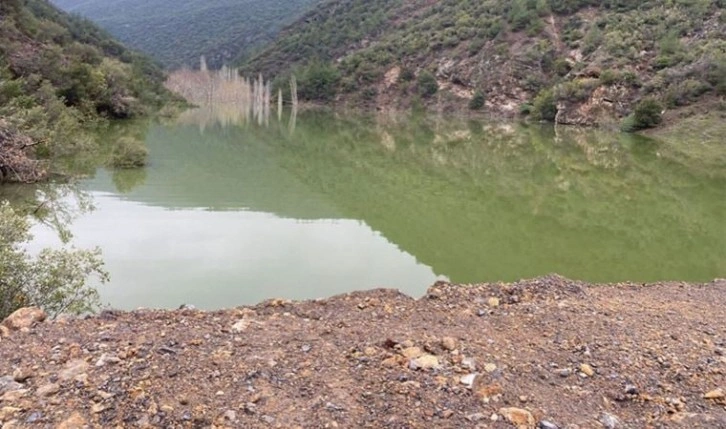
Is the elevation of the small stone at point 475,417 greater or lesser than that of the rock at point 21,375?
greater

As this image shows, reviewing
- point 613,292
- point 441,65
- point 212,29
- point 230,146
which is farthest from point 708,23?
point 212,29

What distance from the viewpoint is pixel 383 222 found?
13.1 m

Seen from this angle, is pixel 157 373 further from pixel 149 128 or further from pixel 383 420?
pixel 149 128

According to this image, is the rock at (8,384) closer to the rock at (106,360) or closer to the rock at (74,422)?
the rock at (106,360)

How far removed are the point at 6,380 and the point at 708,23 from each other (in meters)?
55.2

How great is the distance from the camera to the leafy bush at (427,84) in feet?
215

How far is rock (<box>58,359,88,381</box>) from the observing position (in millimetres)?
4210

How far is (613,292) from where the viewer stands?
24.8 ft

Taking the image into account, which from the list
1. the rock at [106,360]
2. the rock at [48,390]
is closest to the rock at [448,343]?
the rock at [106,360]

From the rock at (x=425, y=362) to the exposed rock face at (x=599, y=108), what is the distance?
1732 inches

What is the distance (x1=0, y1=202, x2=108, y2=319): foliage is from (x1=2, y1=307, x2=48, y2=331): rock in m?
0.68

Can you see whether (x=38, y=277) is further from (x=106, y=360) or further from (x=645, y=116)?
(x=645, y=116)

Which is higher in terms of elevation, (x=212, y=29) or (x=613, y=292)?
(x=212, y=29)

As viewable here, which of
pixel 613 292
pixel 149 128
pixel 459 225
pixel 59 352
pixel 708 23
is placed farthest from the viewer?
pixel 708 23
